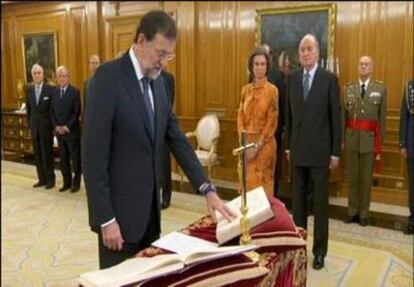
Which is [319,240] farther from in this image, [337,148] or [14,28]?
[14,28]

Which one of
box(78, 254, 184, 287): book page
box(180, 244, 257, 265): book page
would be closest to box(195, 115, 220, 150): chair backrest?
box(180, 244, 257, 265): book page

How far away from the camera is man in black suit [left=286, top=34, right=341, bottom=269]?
309 cm

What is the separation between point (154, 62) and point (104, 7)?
19.9ft

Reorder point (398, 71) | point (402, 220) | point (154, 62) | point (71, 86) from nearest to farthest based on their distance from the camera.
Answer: point (154, 62) < point (402, 220) < point (398, 71) < point (71, 86)

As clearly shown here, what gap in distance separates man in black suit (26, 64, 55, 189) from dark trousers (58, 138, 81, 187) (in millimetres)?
276

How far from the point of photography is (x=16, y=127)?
7281 mm

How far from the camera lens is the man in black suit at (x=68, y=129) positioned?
557 cm

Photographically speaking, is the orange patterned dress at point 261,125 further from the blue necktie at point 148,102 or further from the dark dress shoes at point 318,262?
the blue necktie at point 148,102

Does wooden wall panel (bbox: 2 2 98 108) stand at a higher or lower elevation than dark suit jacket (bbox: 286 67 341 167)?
higher

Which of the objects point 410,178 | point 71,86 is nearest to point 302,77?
point 410,178

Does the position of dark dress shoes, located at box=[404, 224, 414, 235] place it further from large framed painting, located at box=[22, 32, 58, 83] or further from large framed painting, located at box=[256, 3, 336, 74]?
large framed painting, located at box=[22, 32, 58, 83]

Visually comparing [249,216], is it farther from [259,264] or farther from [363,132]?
[363,132]

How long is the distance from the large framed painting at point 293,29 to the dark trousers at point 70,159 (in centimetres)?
265

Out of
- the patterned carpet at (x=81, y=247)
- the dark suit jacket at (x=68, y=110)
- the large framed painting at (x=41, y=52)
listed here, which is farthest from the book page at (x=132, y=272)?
the large framed painting at (x=41, y=52)
